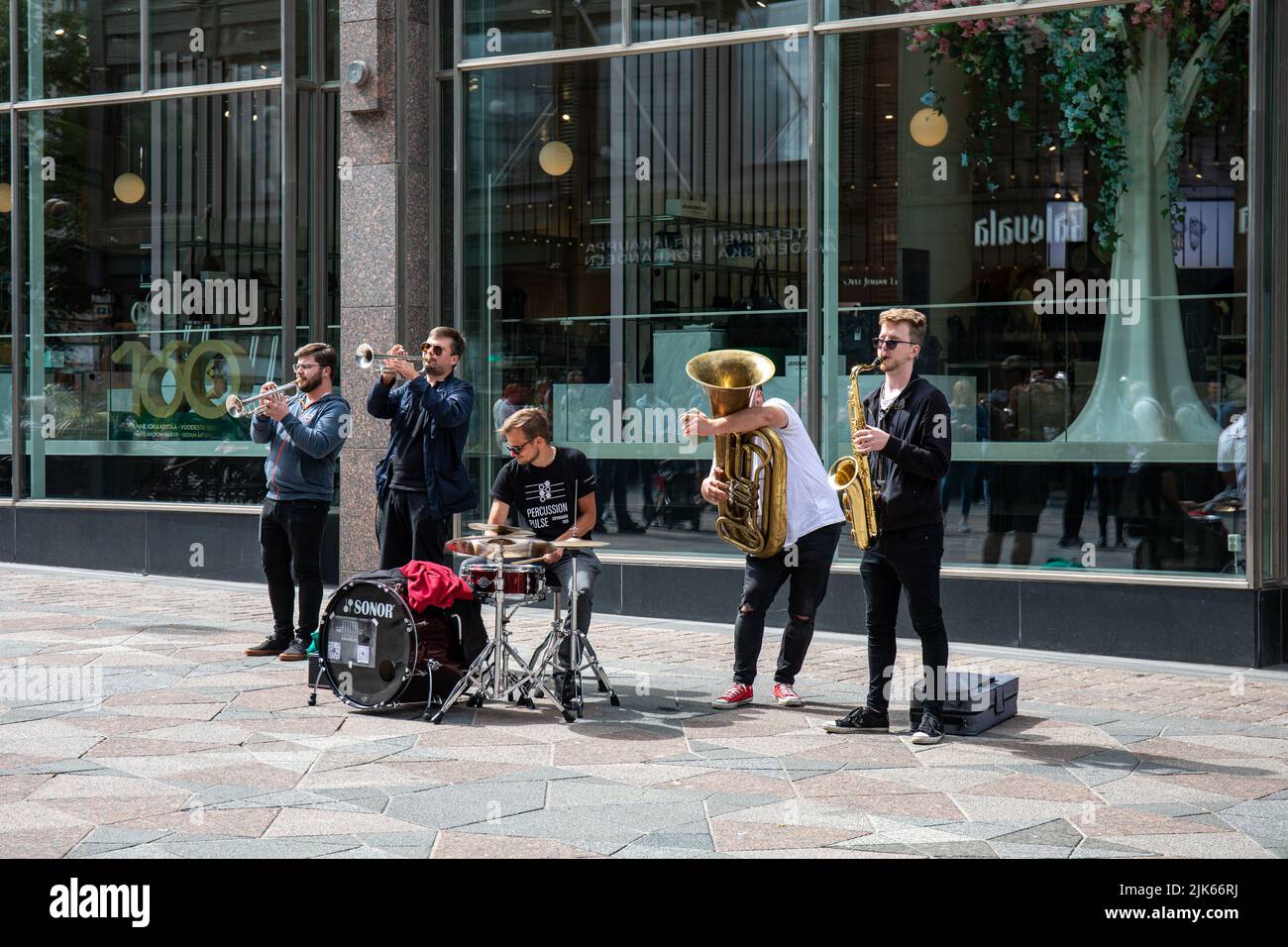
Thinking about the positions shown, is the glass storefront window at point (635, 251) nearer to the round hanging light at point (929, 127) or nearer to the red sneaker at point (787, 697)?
the round hanging light at point (929, 127)

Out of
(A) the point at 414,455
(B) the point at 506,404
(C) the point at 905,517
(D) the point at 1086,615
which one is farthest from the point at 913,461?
(B) the point at 506,404

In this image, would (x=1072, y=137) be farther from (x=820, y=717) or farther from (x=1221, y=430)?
(x=820, y=717)

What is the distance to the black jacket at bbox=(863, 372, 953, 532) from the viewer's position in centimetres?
678

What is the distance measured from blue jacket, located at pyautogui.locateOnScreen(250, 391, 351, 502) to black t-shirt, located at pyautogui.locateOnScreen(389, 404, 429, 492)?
74 cm

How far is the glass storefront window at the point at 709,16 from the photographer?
10.7m

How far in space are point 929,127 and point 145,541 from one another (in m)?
7.19

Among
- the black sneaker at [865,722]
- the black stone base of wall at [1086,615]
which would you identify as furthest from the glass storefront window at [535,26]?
the black sneaker at [865,722]

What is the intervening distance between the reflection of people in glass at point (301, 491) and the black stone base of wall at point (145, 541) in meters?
3.27

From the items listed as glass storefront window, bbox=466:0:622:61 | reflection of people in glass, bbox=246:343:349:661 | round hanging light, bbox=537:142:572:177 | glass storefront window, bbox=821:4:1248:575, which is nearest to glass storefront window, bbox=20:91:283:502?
glass storefront window, bbox=466:0:622:61

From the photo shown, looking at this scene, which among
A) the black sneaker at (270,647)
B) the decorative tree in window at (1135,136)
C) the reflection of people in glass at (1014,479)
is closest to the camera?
the black sneaker at (270,647)

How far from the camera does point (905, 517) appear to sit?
22.5ft

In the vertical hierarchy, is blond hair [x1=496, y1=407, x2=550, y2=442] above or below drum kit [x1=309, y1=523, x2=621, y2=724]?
above

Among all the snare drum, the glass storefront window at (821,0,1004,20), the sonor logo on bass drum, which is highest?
the glass storefront window at (821,0,1004,20)

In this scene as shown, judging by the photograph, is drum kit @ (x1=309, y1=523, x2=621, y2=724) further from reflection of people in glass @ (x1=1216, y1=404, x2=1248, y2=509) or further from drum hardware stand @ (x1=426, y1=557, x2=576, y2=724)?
reflection of people in glass @ (x1=1216, y1=404, x2=1248, y2=509)
